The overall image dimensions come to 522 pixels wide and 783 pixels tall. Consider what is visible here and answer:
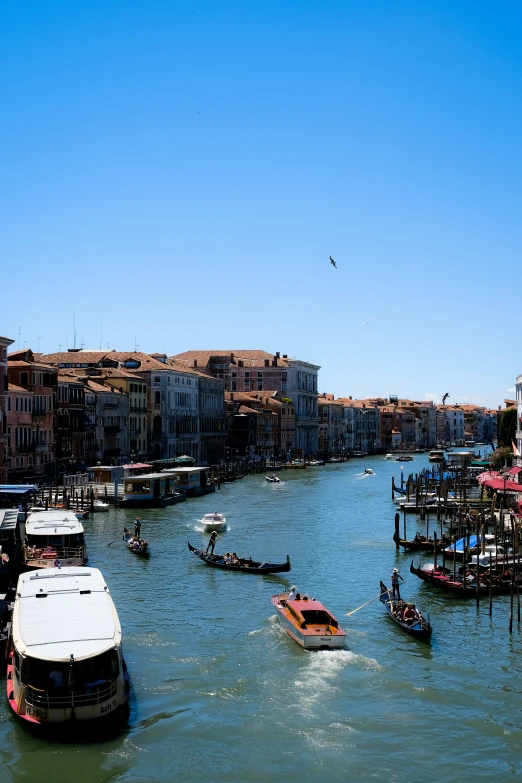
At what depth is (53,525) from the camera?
1059 inches

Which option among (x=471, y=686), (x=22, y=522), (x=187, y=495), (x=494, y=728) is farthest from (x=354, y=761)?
(x=187, y=495)

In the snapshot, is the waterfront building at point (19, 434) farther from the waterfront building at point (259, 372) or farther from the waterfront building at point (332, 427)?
the waterfront building at point (332, 427)

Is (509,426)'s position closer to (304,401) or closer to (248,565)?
(304,401)

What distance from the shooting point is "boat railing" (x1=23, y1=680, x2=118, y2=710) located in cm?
1347

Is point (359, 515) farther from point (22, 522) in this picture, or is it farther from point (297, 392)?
point (297, 392)

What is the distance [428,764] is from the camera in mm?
13211

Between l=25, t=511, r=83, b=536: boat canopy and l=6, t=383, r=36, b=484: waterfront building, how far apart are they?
1792 centimetres

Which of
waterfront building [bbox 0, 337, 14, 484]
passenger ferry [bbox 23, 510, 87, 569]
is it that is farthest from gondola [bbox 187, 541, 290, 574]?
waterfront building [bbox 0, 337, 14, 484]

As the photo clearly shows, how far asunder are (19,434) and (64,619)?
3491 cm

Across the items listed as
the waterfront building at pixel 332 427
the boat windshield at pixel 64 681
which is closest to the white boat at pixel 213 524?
the boat windshield at pixel 64 681

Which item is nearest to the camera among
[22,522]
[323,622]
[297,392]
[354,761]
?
[354,761]

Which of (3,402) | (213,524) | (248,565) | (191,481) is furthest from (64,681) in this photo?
(191,481)

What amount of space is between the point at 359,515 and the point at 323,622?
25.9 meters

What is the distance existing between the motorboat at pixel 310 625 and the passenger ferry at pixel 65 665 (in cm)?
429
